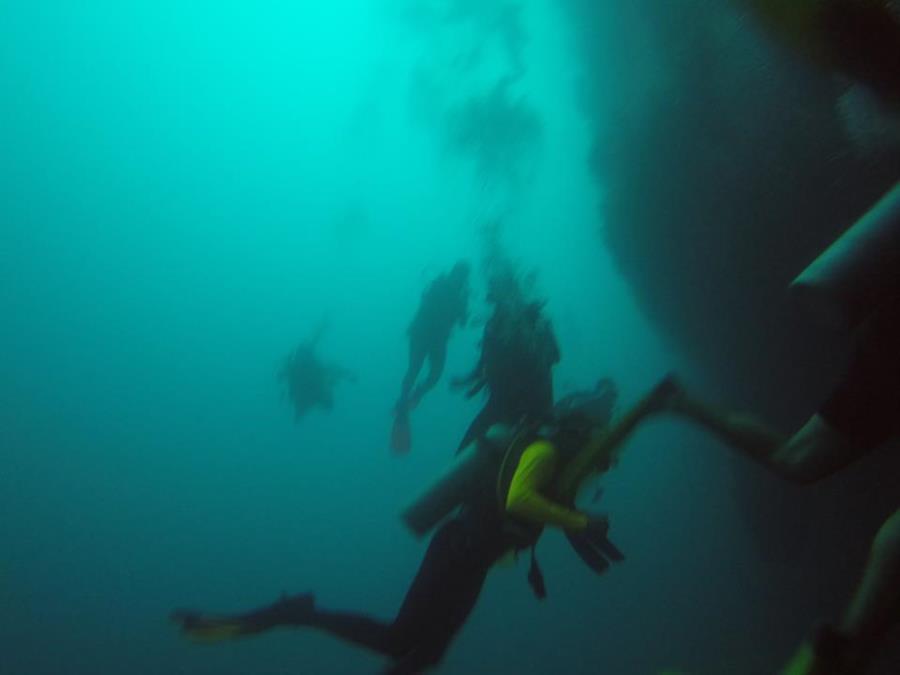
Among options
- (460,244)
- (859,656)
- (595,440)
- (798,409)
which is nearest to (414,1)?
(460,244)

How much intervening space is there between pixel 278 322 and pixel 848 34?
3296 cm

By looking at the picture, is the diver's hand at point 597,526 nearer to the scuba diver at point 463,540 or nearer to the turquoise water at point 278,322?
the scuba diver at point 463,540

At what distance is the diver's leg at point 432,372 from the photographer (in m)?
6.28

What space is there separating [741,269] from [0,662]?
16061 mm

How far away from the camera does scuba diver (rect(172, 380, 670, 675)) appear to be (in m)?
3.80

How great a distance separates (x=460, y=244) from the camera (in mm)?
14914

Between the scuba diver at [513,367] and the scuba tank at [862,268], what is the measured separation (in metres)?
2.08

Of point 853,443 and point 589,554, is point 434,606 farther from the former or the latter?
point 853,443

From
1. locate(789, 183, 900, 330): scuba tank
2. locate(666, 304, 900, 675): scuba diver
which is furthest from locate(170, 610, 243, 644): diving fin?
locate(789, 183, 900, 330): scuba tank

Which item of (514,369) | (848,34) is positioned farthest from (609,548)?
(848,34)

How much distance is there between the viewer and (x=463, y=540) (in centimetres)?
422

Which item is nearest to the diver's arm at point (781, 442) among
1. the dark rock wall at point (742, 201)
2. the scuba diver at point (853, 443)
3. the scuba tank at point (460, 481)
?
the scuba diver at point (853, 443)

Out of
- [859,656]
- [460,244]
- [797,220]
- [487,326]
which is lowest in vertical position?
[859,656]

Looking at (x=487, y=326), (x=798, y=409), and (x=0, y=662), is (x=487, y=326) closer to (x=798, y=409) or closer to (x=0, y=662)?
(x=798, y=409)
